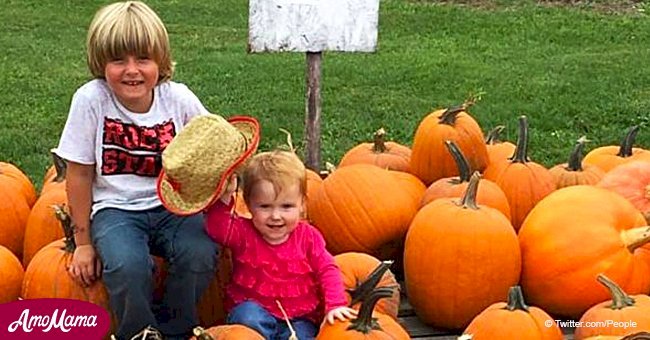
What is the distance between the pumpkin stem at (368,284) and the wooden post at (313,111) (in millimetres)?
1259

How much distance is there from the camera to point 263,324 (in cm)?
312

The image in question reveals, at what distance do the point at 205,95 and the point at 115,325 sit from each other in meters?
5.20

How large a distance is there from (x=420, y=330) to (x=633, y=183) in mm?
1005

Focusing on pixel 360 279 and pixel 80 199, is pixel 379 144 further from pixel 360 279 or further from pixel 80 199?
pixel 80 199

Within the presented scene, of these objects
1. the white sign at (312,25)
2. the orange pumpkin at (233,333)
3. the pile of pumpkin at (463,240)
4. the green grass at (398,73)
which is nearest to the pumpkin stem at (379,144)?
the pile of pumpkin at (463,240)

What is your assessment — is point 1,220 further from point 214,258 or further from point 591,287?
point 591,287

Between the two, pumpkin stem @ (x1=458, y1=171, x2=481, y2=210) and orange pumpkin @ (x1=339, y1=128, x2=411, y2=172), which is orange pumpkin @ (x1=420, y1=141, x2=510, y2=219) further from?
orange pumpkin @ (x1=339, y1=128, x2=411, y2=172)

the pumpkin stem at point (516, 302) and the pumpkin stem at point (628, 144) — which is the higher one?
the pumpkin stem at point (628, 144)

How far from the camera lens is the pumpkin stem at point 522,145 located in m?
3.88

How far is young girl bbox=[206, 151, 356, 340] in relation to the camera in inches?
123

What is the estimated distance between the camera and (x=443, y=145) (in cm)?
406

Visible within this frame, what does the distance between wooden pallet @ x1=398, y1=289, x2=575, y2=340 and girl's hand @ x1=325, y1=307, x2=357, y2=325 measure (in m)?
0.59

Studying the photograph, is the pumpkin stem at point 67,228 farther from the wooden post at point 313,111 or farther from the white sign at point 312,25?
the wooden post at point 313,111

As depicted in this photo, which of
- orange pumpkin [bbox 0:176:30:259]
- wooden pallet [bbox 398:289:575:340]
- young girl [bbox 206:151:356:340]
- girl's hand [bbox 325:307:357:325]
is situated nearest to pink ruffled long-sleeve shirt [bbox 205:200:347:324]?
young girl [bbox 206:151:356:340]
